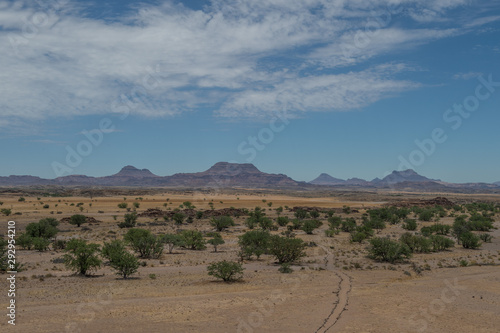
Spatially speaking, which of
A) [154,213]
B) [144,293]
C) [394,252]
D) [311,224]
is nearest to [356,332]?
[144,293]

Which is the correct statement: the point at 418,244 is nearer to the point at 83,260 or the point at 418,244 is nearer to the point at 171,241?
the point at 171,241

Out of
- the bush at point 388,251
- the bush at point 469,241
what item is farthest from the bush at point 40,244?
the bush at point 469,241

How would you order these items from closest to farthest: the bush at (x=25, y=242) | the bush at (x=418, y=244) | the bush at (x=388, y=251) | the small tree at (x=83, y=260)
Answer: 1. the small tree at (x=83, y=260)
2. the bush at (x=388, y=251)
3. the bush at (x=25, y=242)
4. the bush at (x=418, y=244)

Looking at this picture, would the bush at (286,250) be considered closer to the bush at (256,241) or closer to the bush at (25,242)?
the bush at (256,241)

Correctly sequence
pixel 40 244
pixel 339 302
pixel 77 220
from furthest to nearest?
pixel 77 220 < pixel 40 244 < pixel 339 302

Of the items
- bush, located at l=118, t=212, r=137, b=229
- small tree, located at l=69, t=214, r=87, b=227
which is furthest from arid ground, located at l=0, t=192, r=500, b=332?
small tree, located at l=69, t=214, r=87, b=227

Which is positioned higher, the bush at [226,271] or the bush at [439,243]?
the bush at [226,271]

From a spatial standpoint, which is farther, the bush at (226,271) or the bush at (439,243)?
the bush at (439,243)

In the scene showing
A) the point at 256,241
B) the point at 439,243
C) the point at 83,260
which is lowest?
the point at 439,243

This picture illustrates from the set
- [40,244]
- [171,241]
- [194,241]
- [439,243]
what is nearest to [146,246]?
[171,241]

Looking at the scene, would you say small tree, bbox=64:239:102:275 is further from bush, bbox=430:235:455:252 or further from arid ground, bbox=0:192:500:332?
bush, bbox=430:235:455:252

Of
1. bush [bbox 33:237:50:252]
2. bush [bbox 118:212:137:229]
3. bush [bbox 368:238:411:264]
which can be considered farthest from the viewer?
bush [bbox 118:212:137:229]

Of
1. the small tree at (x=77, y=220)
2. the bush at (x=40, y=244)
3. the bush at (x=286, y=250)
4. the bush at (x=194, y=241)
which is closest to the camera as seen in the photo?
the bush at (x=286, y=250)

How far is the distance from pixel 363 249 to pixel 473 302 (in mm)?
15553
